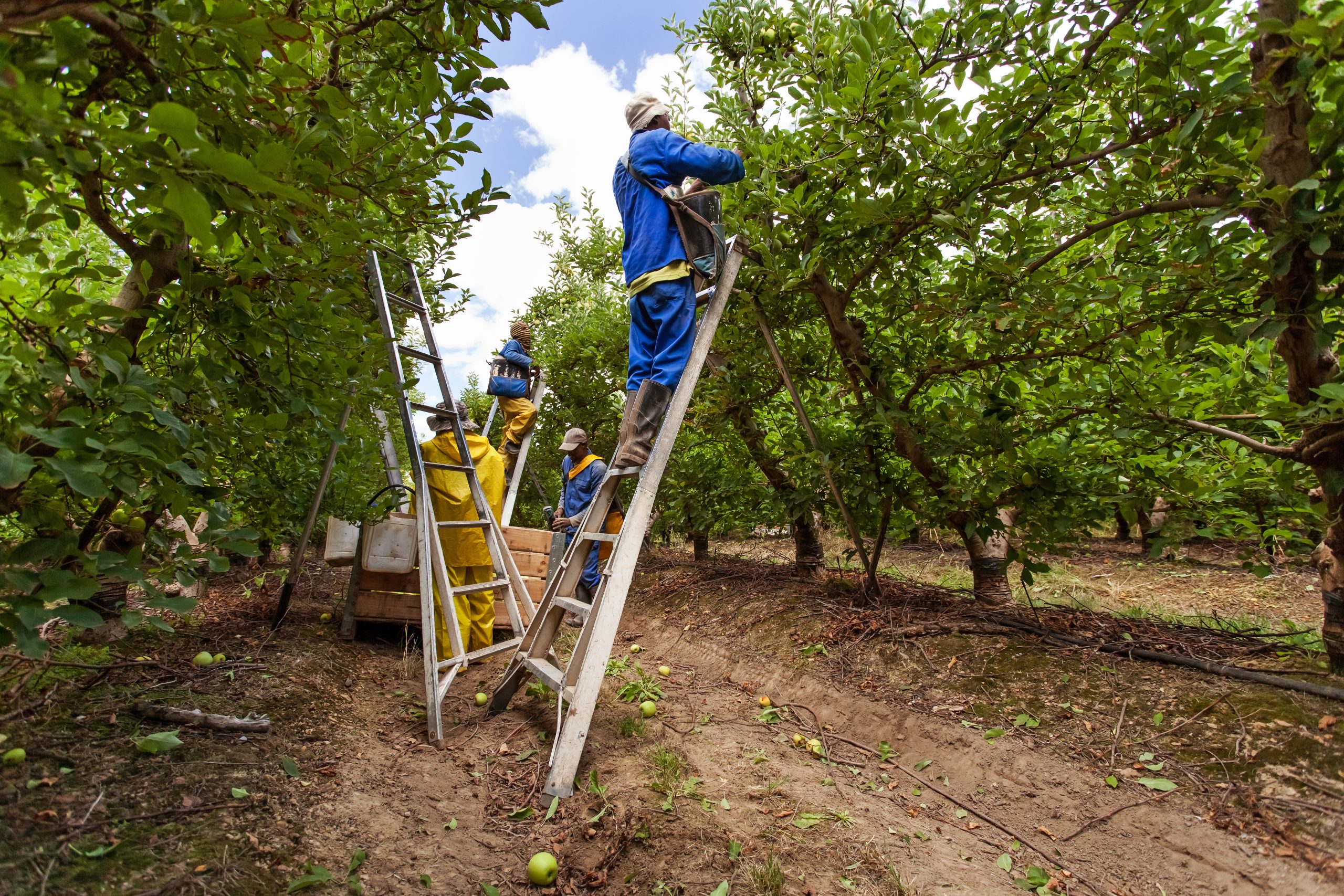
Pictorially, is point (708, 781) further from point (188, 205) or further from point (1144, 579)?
point (1144, 579)

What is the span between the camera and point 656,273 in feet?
10.8

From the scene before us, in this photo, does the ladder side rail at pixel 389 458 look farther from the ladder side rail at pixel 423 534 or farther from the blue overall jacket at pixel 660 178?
the blue overall jacket at pixel 660 178

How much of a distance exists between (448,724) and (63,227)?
12.7ft

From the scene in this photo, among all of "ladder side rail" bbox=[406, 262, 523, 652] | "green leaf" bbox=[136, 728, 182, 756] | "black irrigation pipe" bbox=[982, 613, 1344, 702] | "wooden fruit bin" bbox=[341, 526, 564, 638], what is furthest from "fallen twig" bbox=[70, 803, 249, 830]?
"black irrigation pipe" bbox=[982, 613, 1344, 702]

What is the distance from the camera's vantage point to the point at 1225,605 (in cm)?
614

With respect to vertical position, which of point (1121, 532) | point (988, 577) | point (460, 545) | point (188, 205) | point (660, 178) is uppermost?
point (660, 178)

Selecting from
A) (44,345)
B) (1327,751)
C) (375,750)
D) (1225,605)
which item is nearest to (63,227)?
(44,345)

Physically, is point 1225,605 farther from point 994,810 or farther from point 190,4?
point 190,4

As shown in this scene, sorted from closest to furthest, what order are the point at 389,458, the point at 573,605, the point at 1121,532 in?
the point at 573,605
the point at 389,458
the point at 1121,532

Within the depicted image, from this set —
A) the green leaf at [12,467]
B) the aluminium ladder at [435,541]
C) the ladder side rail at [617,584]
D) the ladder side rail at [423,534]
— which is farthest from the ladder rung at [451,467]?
the green leaf at [12,467]

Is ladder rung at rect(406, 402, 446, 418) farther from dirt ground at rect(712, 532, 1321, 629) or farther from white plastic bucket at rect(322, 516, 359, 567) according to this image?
dirt ground at rect(712, 532, 1321, 629)

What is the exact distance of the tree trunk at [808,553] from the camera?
6160mm

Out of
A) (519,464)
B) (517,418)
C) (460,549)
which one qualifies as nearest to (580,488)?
(519,464)

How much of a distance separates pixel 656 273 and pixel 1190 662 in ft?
11.1
